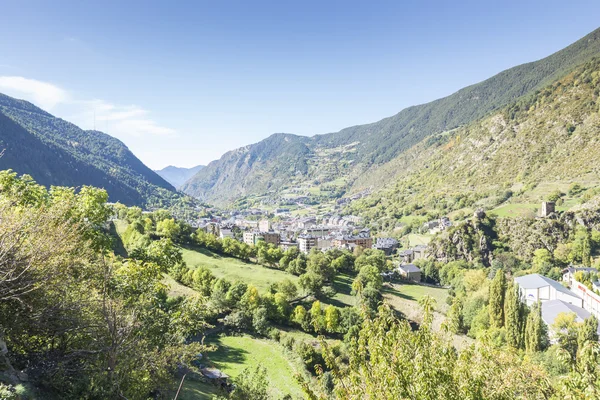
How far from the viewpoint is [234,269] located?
54906mm

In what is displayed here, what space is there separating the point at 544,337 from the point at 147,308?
3726cm

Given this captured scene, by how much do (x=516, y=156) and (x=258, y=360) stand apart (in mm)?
143055

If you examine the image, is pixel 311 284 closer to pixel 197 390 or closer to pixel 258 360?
pixel 258 360

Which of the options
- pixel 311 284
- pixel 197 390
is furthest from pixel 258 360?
pixel 311 284

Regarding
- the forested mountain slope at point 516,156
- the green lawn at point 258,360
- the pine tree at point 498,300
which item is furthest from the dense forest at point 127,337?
the forested mountain slope at point 516,156

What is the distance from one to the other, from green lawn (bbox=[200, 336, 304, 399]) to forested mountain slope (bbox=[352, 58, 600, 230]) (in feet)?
321

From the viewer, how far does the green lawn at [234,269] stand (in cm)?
5062

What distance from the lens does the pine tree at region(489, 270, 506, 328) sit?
35750 mm

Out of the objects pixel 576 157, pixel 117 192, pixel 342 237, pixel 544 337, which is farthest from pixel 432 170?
pixel 117 192

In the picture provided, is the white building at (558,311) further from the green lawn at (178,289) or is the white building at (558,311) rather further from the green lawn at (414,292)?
the green lawn at (178,289)

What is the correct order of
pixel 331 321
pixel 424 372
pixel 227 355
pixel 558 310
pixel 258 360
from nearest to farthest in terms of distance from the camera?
pixel 424 372, pixel 258 360, pixel 227 355, pixel 331 321, pixel 558 310

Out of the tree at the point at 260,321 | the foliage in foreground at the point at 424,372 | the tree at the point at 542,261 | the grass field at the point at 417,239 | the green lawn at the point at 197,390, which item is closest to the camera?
the foliage in foreground at the point at 424,372

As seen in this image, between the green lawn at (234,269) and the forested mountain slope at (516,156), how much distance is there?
8412 cm

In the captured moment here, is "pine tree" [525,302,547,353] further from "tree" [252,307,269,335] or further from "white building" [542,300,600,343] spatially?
A: "tree" [252,307,269,335]
